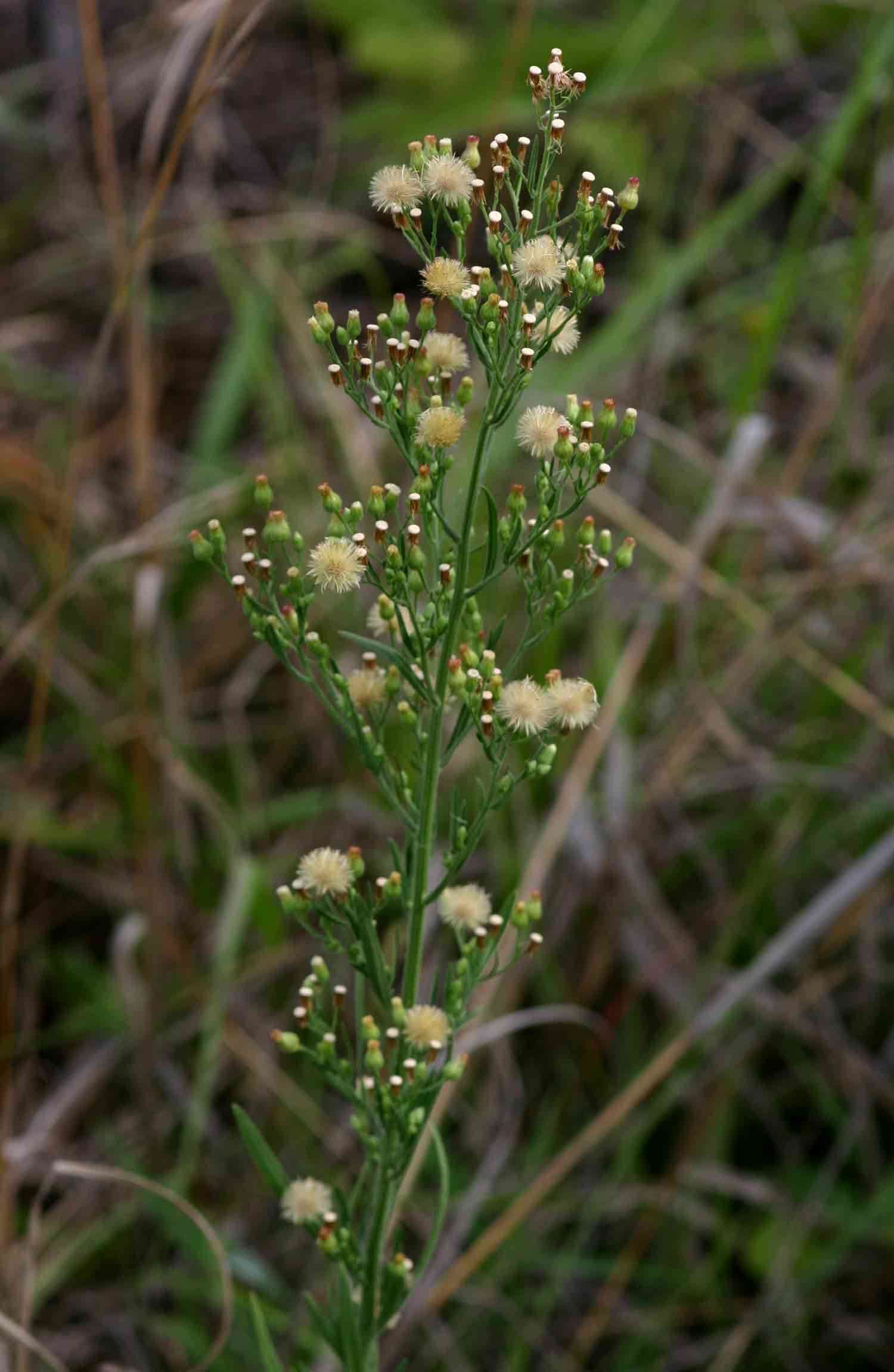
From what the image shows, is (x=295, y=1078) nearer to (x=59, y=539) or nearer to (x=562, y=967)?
(x=562, y=967)

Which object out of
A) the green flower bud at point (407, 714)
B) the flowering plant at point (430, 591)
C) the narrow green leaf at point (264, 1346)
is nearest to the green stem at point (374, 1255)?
the flowering plant at point (430, 591)

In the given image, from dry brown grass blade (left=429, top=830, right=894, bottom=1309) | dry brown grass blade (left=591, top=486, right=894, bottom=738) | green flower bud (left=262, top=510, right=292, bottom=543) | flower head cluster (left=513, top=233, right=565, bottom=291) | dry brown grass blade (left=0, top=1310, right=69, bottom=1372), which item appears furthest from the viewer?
dry brown grass blade (left=591, top=486, right=894, bottom=738)

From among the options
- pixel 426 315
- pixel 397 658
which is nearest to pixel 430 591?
pixel 397 658

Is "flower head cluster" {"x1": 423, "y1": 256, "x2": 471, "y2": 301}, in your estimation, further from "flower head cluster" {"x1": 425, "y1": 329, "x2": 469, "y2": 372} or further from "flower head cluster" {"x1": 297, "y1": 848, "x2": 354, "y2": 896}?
"flower head cluster" {"x1": 297, "y1": 848, "x2": 354, "y2": 896}

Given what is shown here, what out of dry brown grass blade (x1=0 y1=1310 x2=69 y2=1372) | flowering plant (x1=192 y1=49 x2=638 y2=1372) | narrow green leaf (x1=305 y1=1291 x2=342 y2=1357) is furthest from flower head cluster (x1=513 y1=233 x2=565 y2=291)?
dry brown grass blade (x1=0 y1=1310 x2=69 y2=1372)

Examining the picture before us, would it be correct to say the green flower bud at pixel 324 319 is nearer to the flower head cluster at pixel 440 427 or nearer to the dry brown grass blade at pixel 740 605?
the flower head cluster at pixel 440 427

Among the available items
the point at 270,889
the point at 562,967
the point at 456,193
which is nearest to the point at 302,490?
the point at 270,889

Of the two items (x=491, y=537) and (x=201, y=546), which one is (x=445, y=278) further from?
(x=201, y=546)
